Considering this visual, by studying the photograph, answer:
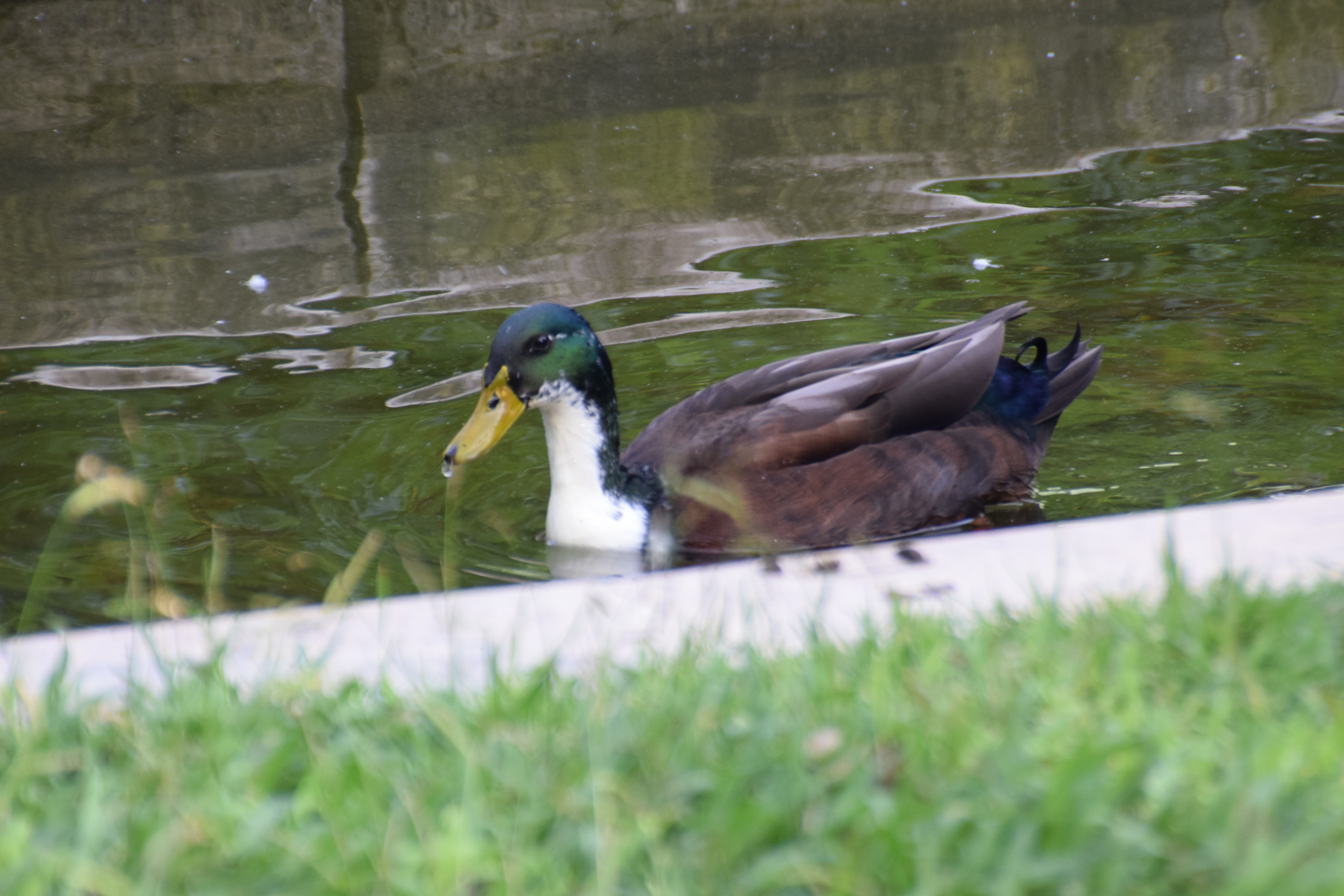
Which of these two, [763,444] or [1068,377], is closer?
[763,444]

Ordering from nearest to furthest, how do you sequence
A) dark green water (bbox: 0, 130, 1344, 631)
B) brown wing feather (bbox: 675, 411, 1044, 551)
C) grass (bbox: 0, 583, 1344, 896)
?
grass (bbox: 0, 583, 1344, 896)
brown wing feather (bbox: 675, 411, 1044, 551)
dark green water (bbox: 0, 130, 1344, 631)

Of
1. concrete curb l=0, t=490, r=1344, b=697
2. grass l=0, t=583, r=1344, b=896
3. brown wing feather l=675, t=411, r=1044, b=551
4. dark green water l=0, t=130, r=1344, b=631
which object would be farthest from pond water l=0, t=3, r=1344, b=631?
grass l=0, t=583, r=1344, b=896

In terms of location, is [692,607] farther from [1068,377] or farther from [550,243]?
[550,243]

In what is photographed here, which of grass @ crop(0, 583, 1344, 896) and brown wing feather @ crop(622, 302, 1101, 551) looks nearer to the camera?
grass @ crop(0, 583, 1344, 896)

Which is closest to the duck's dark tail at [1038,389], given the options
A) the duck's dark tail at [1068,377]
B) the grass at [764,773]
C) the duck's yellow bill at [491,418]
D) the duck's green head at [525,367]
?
the duck's dark tail at [1068,377]

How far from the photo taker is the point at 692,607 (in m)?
2.32

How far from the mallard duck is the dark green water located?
317 millimetres

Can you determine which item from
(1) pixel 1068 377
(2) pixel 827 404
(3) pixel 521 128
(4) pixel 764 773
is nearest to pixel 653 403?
(2) pixel 827 404

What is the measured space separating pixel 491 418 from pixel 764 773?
8.24ft

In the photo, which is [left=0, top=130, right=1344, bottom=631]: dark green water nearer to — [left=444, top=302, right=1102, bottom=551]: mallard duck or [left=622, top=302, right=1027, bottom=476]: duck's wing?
[left=444, top=302, right=1102, bottom=551]: mallard duck

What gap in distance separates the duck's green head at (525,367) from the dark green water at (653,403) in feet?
1.29

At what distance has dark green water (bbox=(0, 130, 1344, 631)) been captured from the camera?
14.0 feet

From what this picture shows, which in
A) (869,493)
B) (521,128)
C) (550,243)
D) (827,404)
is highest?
(521,128)

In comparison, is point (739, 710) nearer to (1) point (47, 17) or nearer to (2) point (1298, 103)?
(2) point (1298, 103)
